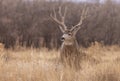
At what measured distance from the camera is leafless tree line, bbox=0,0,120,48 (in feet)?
111

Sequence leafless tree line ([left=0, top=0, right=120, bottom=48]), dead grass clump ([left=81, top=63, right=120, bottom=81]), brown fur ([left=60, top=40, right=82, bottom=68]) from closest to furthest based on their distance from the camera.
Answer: dead grass clump ([left=81, top=63, right=120, bottom=81]), brown fur ([left=60, top=40, right=82, bottom=68]), leafless tree line ([left=0, top=0, right=120, bottom=48])

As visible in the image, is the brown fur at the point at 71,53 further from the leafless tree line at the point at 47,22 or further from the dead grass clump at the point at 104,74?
the leafless tree line at the point at 47,22

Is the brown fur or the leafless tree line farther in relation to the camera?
the leafless tree line

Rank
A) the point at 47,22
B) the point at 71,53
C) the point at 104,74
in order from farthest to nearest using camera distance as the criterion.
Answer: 1. the point at 47,22
2. the point at 71,53
3. the point at 104,74

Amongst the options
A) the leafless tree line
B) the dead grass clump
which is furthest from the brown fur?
the leafless tree line

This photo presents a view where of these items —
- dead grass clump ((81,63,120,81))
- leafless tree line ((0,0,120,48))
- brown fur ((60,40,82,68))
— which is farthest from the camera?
leafless tree line ((0,0,120,48))

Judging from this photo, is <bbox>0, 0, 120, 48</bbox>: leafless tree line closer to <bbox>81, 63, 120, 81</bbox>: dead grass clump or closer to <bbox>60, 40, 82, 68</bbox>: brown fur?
<bbox>60, 40, 82, 68</bbox>: brown fur

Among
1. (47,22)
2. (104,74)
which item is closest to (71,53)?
(104,74)

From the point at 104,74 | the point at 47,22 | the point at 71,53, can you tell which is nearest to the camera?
the point at 104,74

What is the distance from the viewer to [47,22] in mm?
36344

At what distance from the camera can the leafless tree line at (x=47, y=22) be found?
111 ft

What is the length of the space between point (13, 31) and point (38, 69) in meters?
26.4

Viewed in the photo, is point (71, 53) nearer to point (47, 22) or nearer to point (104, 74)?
point (104, 74)

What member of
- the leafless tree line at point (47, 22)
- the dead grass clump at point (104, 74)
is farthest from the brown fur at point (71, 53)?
the leafless tree line at point (47, 22)
